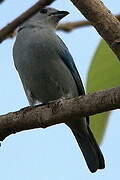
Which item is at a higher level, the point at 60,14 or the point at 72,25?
the point at 72,25

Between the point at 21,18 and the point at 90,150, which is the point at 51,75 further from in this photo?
the point at 21,18

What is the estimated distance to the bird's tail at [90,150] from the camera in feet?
15.0

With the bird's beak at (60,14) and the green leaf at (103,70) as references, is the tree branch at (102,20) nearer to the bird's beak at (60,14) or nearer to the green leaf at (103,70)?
the green leaf at (103,70)

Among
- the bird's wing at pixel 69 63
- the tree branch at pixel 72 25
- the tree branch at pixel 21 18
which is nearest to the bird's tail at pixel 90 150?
the bird's wing at pixel 69 63

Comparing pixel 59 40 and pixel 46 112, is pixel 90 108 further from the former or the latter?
pixel 59 40

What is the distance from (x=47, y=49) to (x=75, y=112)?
7.87 ft

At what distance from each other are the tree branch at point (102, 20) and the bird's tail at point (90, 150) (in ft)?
8.54

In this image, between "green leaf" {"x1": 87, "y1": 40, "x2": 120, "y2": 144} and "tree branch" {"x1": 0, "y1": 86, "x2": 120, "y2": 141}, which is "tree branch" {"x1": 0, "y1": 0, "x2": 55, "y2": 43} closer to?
"green leaf" {"x1": 87, "y1": 40, "x2": 120, "y2": 144}

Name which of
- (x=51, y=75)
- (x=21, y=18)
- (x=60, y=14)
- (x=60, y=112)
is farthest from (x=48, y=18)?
(x=21, y=18)

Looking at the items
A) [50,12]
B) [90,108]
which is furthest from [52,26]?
[90,108]

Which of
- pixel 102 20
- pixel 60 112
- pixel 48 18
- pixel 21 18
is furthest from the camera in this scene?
pixel 48 18

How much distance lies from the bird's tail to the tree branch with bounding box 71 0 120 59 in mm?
2604

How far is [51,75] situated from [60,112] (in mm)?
2140

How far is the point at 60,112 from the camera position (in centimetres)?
226
